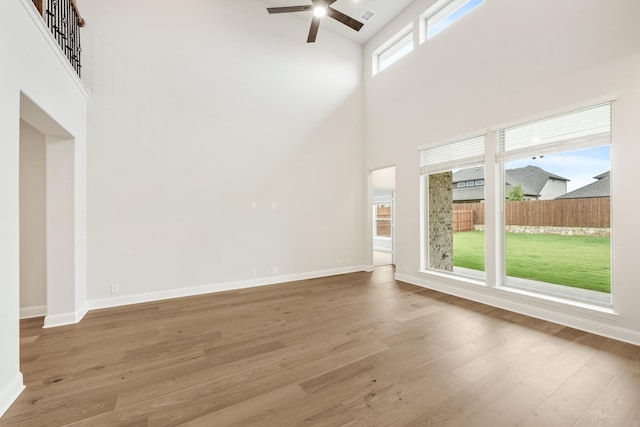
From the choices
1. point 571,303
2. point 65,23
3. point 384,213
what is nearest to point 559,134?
point 571,303

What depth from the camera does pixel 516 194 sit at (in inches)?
154

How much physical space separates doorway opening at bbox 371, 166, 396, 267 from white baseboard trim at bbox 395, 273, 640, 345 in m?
3.04

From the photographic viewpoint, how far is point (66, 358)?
8.32 feet

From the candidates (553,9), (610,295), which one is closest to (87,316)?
(610,295)

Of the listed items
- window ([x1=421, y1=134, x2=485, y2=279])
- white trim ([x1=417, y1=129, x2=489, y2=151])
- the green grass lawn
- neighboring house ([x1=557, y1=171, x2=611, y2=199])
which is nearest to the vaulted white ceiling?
white trim ([x1=417, y1=129, x2=489, y2=151])

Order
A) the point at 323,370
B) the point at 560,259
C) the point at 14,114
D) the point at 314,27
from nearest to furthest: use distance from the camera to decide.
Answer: the point at 14,114
the point at 323,370
the point at 560,259
the point at 314,27

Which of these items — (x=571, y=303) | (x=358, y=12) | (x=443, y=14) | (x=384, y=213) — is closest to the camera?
(x=571, y=303)

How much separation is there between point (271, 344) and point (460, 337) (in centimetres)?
204

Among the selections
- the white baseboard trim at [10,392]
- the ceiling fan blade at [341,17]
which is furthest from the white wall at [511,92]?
the white baseboard trim at [10,392]

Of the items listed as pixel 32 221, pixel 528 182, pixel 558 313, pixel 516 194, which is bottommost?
pixel 558 313

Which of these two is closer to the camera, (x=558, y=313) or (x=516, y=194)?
(x=558, y=313)

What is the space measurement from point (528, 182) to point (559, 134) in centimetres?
72

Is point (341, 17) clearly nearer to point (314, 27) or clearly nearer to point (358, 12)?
point (314, 27)

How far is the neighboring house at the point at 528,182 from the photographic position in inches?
142
